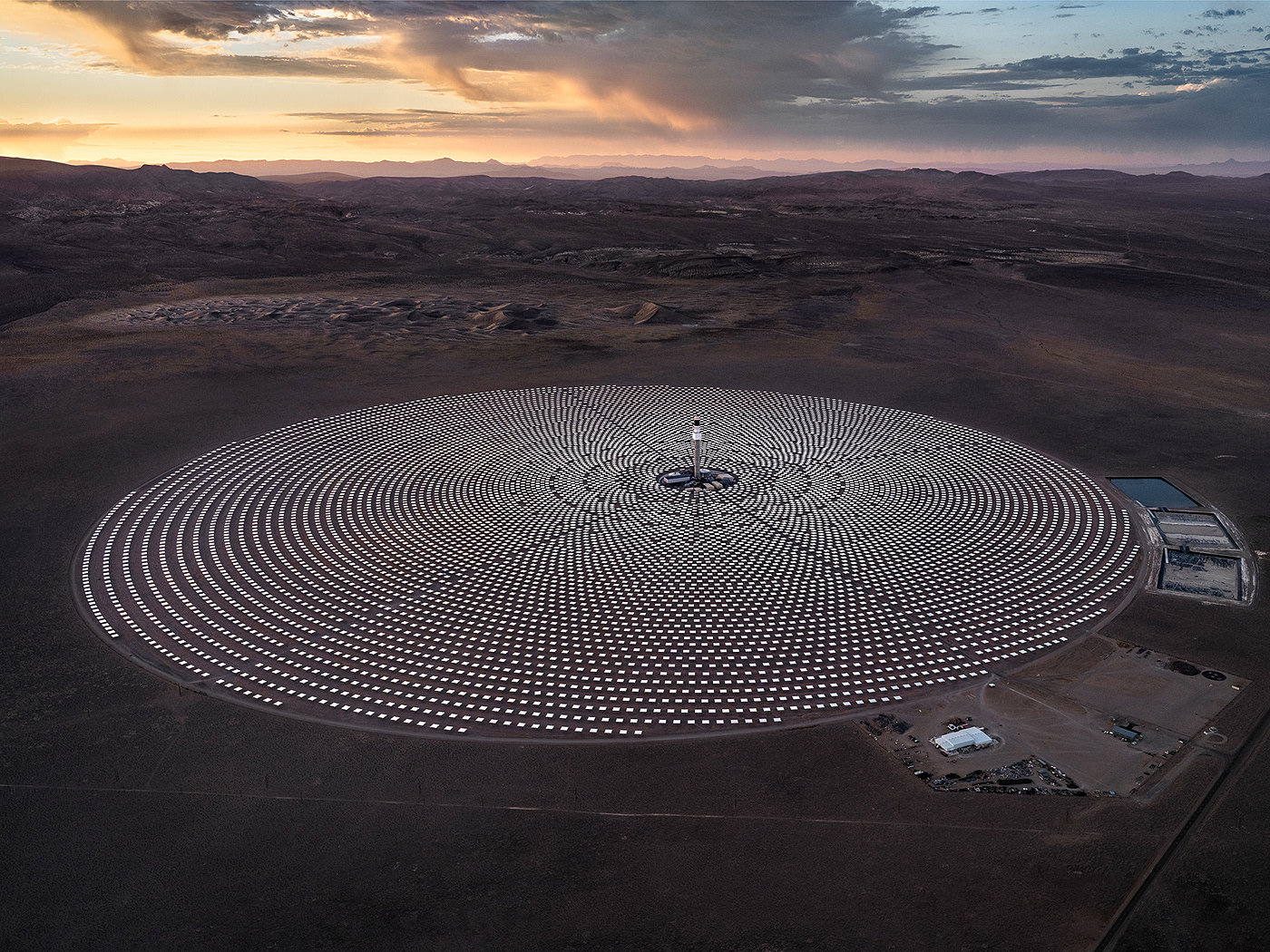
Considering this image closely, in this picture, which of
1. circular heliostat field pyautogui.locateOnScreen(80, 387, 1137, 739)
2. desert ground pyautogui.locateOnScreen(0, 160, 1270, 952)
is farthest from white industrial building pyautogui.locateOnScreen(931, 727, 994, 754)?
circular heliostat field pyautogui.locateOnScreen(80, 387, 1137, 739)

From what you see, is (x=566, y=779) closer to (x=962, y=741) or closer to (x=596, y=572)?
(x=962, y=741)

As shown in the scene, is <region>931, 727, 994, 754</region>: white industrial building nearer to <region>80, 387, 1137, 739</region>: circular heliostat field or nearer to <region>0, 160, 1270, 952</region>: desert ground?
<region>0, 160, 1270, 952</region>: desert ground

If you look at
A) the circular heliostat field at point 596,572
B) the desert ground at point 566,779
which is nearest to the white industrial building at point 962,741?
the desert ground at point 566,779


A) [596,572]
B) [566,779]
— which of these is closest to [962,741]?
[566,779]

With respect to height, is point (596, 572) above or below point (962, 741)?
above

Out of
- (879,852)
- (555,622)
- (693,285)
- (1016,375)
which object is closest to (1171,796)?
(879,852)

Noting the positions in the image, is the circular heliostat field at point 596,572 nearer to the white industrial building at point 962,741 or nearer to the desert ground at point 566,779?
the desert ground at point 566,779

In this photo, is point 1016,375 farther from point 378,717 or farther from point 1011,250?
point 1011,250
